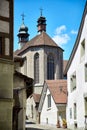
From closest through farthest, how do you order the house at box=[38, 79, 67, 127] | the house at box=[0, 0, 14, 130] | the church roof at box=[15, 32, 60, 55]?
the house at box=[0, 0, 14, 130] < the house at box=[38, 79, 67, 127] < the church roof at box=[15, 32, 60, 55]

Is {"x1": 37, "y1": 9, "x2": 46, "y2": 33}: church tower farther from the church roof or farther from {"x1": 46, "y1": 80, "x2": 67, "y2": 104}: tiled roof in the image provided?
{"x1": 46, "y1": 80, "x2": 67, "y2": 104}: tiled roof

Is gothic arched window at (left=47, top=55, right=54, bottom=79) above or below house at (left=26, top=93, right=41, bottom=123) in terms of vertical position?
above

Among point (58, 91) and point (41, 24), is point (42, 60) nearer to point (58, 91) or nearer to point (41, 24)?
point (41, 24)

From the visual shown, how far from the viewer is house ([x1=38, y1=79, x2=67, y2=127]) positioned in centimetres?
4278

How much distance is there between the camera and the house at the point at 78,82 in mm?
32688

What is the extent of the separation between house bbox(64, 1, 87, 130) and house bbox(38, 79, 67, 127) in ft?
10.1

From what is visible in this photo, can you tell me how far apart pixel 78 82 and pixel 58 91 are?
9.99 m

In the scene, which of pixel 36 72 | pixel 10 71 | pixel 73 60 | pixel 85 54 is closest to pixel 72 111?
pixel 73 60

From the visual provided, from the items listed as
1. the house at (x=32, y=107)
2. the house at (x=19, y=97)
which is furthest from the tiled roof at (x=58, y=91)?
the house at (x=32, y=107)

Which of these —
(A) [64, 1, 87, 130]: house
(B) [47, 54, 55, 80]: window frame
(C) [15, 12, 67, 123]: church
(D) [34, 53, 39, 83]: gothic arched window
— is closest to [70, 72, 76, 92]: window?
(A) [64, 1, 87, 130]: house

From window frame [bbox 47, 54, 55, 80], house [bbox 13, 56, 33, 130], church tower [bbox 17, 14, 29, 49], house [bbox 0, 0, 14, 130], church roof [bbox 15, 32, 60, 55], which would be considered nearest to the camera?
house [bbox 0, 0, 14, 130]

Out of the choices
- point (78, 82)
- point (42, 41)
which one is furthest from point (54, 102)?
point (42, 41)

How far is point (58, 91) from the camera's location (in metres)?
44.7

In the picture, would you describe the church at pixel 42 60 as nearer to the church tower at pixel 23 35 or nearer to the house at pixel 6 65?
the church tower at pixel 23 35
